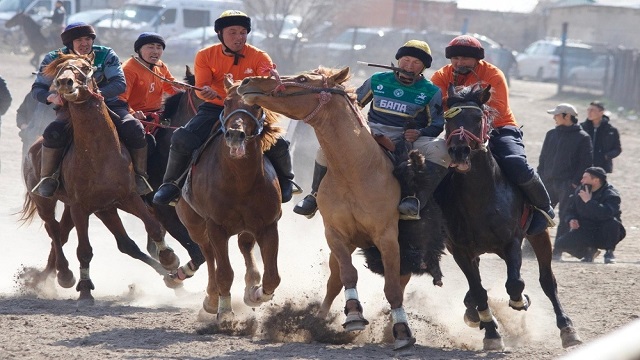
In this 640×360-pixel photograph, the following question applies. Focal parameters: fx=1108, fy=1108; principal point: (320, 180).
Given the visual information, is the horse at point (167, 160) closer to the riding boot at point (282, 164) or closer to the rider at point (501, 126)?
the riding boot at point (282, 164)

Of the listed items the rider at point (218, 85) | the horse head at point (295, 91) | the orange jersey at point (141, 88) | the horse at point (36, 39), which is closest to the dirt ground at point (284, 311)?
the rider at point (218, 85)

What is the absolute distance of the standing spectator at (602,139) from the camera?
47.6 ft

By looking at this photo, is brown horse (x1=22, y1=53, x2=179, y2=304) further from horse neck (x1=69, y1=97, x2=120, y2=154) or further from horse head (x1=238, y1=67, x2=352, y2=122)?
horse head (x1=238, y1=67, x2=352, y2=122)

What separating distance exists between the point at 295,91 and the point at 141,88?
3.65 meters

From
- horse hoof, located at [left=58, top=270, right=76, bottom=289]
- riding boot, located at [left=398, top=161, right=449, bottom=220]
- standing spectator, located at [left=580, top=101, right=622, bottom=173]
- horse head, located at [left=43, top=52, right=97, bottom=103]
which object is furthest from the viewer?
standing spectator, located at [left=580, top=101, right=622, bottom=173]

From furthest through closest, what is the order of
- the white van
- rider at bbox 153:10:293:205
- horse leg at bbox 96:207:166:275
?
the white van, horse leg at bbox 96:207:166:275, rider at bbox 153:10:293:205

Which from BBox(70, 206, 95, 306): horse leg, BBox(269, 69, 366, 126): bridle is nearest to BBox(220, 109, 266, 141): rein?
BBox(269, 69, 366, 126): bridle

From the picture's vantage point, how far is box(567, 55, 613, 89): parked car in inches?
1362

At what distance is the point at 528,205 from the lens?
820 centimetres

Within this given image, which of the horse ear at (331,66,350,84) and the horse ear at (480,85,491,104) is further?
the horse ear at (480,85,491,104)

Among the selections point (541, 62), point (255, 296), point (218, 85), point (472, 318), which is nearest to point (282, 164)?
point (218, 85)

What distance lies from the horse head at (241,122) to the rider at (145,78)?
8.37 ft

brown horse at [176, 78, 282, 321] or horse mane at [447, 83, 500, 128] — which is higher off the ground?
horse mane at [447, 83, 500, 128]

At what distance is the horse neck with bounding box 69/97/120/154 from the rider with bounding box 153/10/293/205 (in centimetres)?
70
